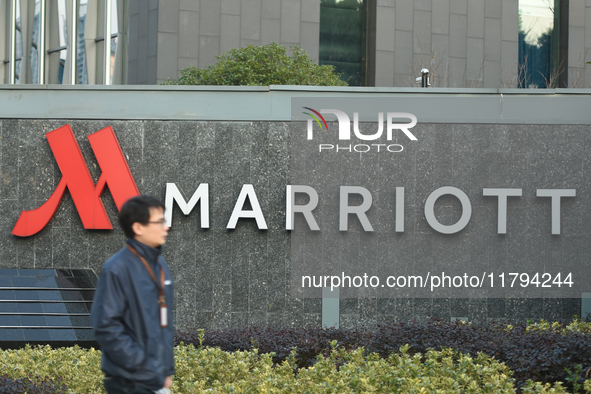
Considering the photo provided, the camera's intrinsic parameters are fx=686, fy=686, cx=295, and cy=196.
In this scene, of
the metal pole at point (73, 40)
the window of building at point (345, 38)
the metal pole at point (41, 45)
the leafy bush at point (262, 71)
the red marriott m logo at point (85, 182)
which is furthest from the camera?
the window of building at point (345, 38)

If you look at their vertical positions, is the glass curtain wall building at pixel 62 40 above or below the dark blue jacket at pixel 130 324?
above

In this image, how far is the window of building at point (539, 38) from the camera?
92.6ft

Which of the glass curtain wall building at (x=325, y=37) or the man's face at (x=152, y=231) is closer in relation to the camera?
the man's face at (x=152, y=231)

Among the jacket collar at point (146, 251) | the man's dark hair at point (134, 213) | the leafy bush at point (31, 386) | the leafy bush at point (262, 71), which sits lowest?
the leafy bush at point (31, 386)

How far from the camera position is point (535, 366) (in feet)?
19.8

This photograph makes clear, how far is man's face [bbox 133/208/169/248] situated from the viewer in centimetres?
368

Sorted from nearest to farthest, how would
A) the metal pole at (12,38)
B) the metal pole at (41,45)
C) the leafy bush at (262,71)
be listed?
the leafy bush at (262,71)
the metal pole at (41,45)
the metal pole at (12,38)

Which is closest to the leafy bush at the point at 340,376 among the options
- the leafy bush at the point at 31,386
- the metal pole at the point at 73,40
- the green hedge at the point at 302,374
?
the green hedge at the point at 302,374

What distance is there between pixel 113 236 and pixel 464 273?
545 cm

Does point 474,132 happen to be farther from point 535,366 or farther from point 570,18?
point 570,18

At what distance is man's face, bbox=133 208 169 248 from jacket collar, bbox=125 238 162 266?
2 cm

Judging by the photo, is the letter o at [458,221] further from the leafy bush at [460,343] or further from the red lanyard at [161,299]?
the red lanyard at [161,299]

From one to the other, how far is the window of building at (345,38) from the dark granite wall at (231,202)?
1690 cm

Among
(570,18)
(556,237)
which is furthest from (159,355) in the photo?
(570,18)
